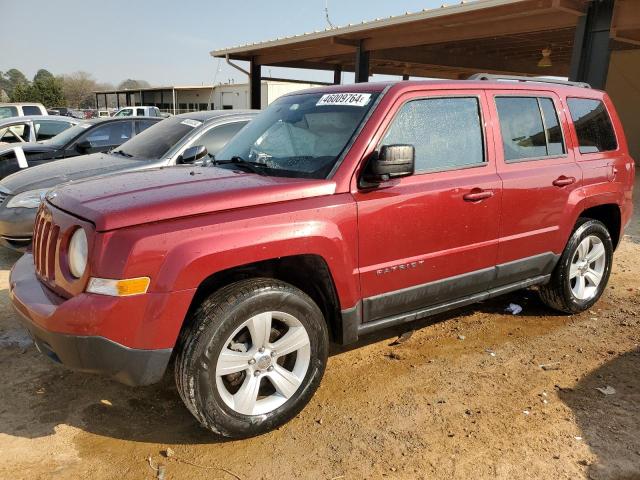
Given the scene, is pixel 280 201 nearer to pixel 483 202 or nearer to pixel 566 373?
pixel 483 202

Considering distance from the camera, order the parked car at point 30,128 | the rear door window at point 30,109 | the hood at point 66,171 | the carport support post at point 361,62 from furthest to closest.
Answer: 1. the rear door window at point 30,109
2. the carport support post at point 361,62
3. the parked car at point 30,128
4. the hood at point 66,171

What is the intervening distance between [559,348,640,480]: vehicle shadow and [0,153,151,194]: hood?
4.55 metres

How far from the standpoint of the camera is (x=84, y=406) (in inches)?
123

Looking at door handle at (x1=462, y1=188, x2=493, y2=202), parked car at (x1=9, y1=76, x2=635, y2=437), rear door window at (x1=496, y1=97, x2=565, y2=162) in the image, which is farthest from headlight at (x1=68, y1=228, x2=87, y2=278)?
rear door window at (x1=496, y1=97, x2=565, y2=162)

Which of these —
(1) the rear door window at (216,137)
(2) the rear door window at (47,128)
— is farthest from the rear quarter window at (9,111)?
(1) the rear door window at (216,137)

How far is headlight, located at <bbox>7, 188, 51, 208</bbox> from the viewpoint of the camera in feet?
18.0

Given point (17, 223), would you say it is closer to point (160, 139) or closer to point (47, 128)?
point (160, 139)

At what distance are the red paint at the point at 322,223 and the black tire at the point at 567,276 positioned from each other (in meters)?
0.21

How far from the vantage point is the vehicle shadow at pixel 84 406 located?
2.88 meters

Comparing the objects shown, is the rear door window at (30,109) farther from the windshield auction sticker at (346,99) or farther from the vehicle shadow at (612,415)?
the vehicle shadow at (612,415)

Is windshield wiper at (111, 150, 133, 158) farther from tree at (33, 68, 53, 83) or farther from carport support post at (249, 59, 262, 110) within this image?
tree at (33, 68, 53, 83)

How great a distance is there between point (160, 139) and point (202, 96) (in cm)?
4368

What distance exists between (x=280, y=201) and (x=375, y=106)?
0.93 meters

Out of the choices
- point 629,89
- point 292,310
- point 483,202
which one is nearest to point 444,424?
point 292,310
